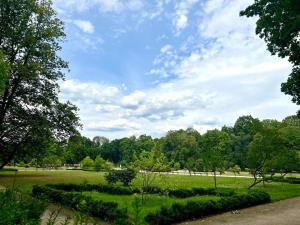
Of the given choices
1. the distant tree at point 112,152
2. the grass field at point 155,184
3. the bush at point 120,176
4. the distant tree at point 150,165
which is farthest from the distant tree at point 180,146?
the distant tree at point 150,165

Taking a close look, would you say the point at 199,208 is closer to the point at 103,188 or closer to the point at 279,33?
the point at 279,33

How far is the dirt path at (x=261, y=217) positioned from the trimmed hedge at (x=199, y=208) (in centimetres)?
44

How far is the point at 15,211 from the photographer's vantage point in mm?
6211

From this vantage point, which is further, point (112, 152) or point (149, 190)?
point (112, 152)

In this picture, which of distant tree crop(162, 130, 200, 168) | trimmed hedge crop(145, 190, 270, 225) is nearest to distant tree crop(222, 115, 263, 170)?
distant tree crop(162, 130, 200, 168)

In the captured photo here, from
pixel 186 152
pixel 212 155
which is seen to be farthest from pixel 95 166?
pixel 212 155

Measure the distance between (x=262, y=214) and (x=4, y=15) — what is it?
26368 mm

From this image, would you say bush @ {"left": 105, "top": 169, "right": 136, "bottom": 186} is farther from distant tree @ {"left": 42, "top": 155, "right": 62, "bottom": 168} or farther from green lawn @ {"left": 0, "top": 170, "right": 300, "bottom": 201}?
distant tree @ {"left": 42, "top": 155, "right": 62, "bottom": 168}

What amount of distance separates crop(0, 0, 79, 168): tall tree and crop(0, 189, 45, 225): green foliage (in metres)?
23.1

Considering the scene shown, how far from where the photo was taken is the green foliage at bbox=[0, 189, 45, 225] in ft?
17.2

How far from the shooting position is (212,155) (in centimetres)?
3484

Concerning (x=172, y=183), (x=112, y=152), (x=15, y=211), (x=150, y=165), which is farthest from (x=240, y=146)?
(x=15, y=211)

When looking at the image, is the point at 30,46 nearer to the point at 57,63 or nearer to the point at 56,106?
the point at 57,63

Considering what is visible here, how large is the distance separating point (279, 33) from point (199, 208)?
9578mm
